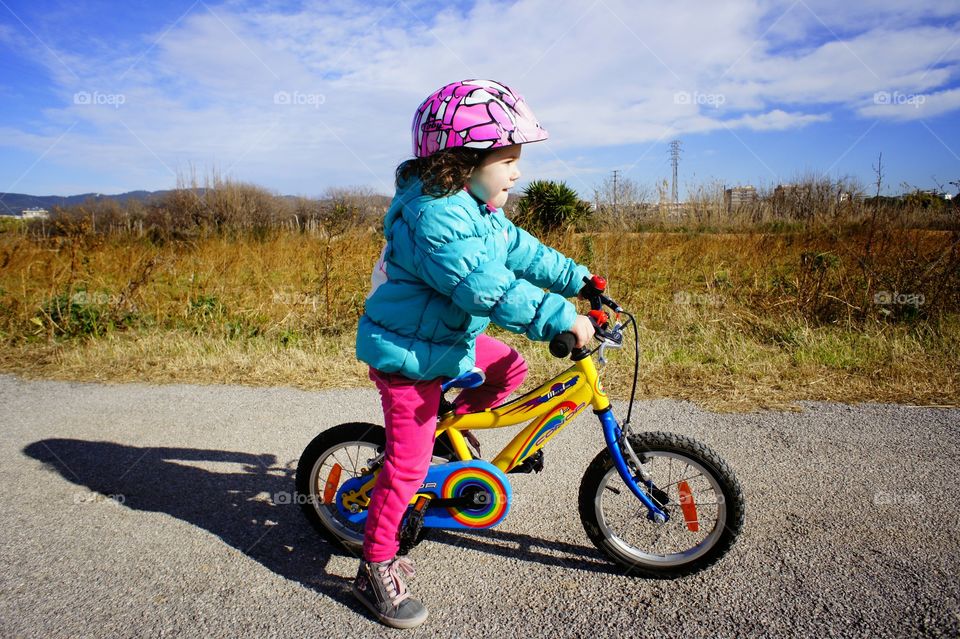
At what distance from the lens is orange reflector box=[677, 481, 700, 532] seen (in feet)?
7.90

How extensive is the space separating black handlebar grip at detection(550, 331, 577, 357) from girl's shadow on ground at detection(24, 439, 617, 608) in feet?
3.57

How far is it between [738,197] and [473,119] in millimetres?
8582

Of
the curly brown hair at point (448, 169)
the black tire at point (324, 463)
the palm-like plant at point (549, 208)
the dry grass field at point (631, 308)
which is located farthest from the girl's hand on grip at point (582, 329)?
the palm-like plant at point (549, 208)

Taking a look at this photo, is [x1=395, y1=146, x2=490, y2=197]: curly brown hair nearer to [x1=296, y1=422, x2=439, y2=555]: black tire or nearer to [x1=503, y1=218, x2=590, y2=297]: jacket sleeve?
[x1=503, y1=218, x2=590, y2=297]: jacket sleeve

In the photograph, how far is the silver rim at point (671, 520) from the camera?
7.52 ft

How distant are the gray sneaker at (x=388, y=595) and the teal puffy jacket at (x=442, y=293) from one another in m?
A: 0.76

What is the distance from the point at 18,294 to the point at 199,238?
9.17ft

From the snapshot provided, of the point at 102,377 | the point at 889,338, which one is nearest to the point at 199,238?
the point at 102,377

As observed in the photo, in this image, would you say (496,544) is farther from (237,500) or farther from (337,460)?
(237,500)

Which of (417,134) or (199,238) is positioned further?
(199,238)

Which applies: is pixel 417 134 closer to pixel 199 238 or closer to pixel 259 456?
pixel 259 456

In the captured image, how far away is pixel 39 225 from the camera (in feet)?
26.6

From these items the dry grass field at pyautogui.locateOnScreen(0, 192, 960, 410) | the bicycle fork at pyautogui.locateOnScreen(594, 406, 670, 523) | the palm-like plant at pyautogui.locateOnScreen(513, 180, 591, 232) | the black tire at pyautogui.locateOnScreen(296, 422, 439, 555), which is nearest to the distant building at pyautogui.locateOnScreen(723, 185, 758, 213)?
the dry grass field at pyautogui.locateOnScreen(0, 192, 960, 410)

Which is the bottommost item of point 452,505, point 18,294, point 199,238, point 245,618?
point 245,618
